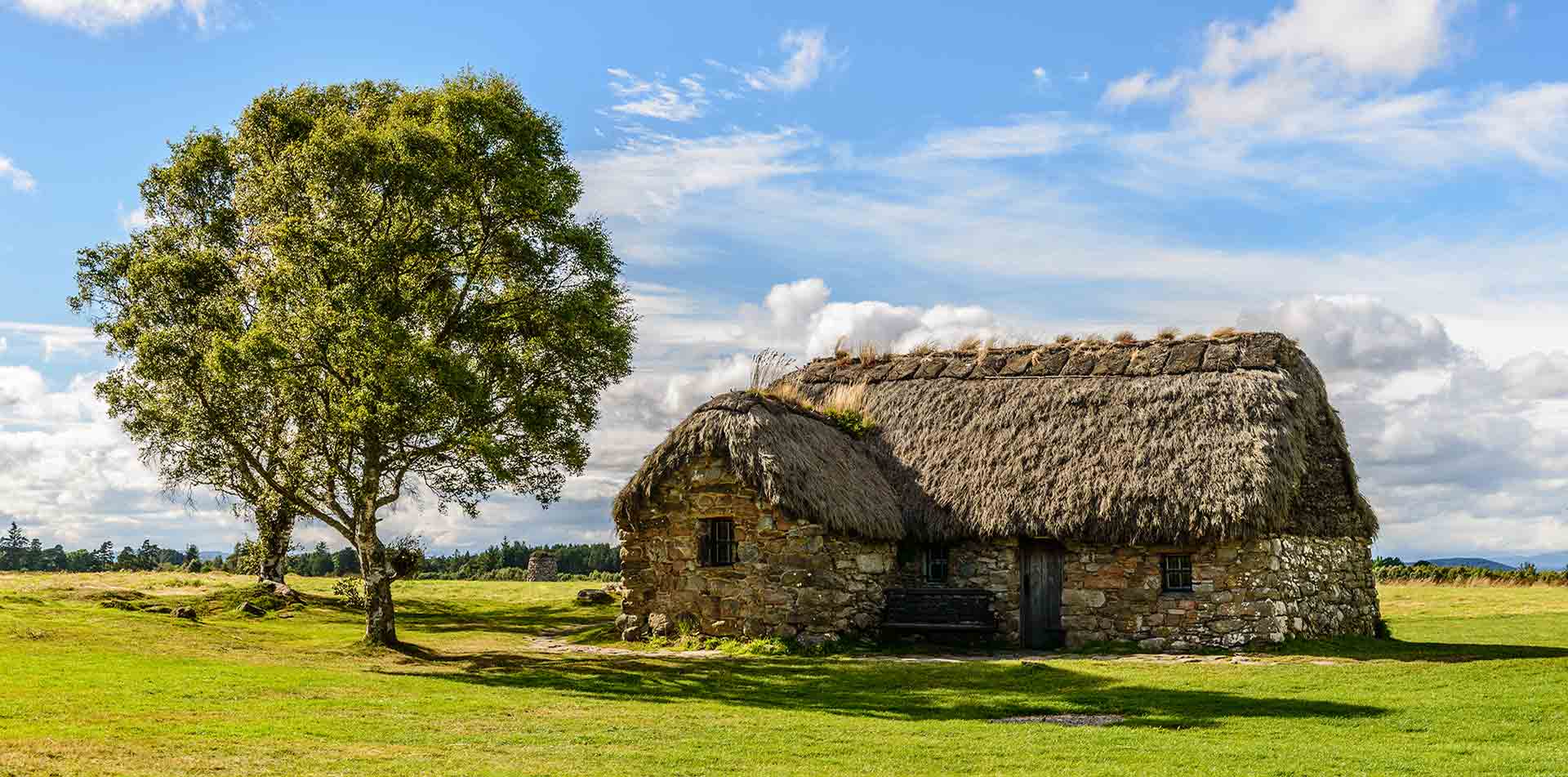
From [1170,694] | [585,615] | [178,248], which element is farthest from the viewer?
[585,615]

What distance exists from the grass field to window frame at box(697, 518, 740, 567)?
8.03ft

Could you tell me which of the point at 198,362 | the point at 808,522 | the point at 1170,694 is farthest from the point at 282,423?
the point at 1170,694

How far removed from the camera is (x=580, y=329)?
2550 cm

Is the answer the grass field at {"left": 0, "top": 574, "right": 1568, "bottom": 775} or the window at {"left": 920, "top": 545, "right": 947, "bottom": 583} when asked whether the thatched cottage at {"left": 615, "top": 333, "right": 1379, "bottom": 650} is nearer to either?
the window at {"left": 920, "top": 545, "right": 947, "bottom": 583}

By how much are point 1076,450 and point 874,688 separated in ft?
28.8

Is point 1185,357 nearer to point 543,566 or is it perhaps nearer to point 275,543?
point 275,543

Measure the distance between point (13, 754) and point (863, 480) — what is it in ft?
55.5

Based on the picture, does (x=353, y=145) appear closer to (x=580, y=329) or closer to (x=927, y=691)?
(x=580, y=329)

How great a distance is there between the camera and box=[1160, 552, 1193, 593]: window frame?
973 inches

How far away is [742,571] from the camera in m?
24.7

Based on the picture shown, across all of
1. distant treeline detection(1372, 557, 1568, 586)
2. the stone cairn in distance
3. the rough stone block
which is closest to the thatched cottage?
the rough stone block

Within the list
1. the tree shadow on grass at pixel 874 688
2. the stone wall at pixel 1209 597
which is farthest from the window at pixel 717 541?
the stone wall at pixel 1209 597

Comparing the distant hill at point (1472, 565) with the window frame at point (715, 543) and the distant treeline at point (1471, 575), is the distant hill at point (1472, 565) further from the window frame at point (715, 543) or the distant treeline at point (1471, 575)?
the window frame at point (715, 543)

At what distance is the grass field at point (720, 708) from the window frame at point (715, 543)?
2448 millimetres
